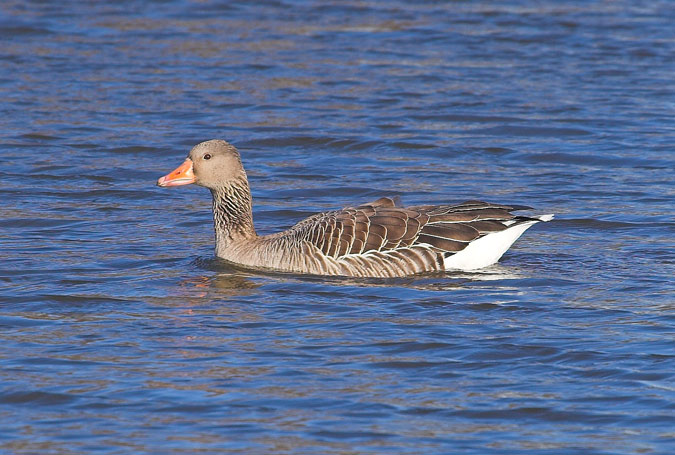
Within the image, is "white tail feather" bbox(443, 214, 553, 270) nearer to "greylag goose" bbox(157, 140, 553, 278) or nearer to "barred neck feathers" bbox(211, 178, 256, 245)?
"greylag goose" bbox(157, 140, 553, 278)

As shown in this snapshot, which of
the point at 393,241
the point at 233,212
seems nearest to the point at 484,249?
the point at 393,241

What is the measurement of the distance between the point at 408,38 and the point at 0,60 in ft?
24.9

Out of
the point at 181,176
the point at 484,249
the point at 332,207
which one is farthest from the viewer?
the point at 332,207

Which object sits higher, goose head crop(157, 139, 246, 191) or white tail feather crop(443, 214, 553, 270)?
goose head crop(157, 139, 246, 191)

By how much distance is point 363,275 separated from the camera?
11891 millimetres

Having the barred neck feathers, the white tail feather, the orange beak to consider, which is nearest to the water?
the white tail feather

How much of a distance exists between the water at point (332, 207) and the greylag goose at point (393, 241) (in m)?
0.21

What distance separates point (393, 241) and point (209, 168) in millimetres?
2072

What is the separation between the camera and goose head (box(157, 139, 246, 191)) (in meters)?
12.6

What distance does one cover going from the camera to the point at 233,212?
12758 mm

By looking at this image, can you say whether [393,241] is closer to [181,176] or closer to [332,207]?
[181,176]

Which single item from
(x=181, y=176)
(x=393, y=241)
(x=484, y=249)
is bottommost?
(x=484, y=249)

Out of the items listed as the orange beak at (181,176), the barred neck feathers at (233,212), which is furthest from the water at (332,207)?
the orange beak at (181,176)

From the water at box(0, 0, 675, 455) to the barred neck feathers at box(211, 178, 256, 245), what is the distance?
1.35 ft
